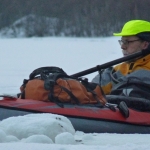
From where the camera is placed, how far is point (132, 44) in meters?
4.74

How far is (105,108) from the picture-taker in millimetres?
4055

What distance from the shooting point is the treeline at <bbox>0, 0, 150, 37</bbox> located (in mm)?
28641

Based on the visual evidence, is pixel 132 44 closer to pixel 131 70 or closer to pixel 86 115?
pixel 131 70

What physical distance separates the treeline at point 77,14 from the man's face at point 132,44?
74.2 feet

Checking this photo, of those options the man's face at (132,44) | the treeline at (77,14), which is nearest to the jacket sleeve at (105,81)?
the man's face at (132,44)

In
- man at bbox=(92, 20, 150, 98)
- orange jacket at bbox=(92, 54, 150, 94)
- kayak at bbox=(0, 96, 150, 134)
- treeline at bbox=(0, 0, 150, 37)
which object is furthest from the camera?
treeline at bbox=(0, 0, 150, 37)

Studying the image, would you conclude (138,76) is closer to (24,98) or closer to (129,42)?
(129,42)

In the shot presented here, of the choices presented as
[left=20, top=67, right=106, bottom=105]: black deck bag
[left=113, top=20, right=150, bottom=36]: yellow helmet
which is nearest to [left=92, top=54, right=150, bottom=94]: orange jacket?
[left=113, top=20, right=150, bottom=36]: yellow helmet

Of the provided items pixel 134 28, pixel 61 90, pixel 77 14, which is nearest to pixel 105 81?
pixel 134 28

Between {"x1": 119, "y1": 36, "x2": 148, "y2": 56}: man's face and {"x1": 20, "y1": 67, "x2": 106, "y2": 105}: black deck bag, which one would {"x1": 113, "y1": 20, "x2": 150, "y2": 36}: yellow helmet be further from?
{"x1": 20, "y1": 67, "x2": 106, "y2": 105}: black deck bag

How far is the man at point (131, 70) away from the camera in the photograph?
441 centimetres

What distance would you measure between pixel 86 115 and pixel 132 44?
39.4 inches

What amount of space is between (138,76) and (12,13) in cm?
2958

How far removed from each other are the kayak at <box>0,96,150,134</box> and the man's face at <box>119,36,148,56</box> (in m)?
0.79
